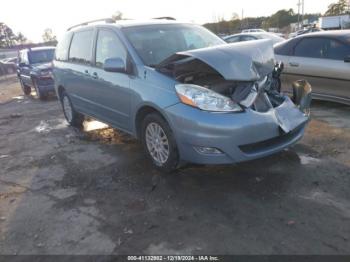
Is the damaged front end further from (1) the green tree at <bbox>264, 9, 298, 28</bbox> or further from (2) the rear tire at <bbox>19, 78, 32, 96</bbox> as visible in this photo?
(1) the green tree at <bbox>264, 9, 298, 28</bbox>

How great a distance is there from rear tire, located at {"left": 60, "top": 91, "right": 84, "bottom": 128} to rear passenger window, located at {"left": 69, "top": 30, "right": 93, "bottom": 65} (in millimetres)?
978

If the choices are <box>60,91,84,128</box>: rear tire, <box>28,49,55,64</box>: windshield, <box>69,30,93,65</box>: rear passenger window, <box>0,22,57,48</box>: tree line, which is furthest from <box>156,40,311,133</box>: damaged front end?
<box>0,22,57,48</box>: tree line

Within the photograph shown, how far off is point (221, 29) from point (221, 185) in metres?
59.7

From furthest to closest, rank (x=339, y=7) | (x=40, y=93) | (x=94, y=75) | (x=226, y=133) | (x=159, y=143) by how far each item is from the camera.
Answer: (x=339, y=7) → (x=40, y=93) → (x=94, y=75) → (x=159, y=143) → (x=226, y=133)

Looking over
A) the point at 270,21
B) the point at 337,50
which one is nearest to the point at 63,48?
the point at 337,50

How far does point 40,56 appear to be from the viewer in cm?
1280

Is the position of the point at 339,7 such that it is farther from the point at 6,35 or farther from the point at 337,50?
the point at 337,50

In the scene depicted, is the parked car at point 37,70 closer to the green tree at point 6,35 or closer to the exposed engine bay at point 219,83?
the exposed engine bay at point 219,83

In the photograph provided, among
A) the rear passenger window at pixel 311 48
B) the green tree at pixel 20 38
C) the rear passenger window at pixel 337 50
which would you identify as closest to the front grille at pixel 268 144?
the rear passenger window at pixel 337 50

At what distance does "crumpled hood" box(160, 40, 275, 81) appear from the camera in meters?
3.89

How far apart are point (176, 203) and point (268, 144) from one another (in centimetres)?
120

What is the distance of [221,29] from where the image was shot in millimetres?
60656

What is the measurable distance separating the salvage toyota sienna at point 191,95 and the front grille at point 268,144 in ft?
0.04

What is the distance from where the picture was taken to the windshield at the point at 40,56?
41.8ft
